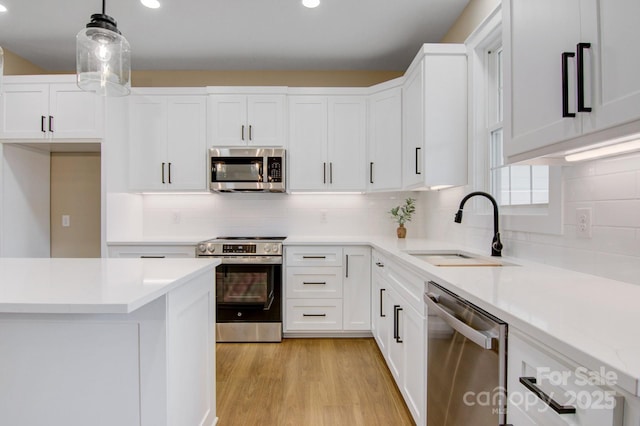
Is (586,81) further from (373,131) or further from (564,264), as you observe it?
(373,131)

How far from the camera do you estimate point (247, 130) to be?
3.28 meters

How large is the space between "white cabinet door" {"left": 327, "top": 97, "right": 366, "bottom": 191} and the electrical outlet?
2.05 metres

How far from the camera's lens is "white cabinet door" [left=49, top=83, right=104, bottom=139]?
9.86ft

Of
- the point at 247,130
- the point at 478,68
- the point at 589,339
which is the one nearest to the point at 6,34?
the point at 247,130

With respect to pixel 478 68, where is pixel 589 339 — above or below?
below

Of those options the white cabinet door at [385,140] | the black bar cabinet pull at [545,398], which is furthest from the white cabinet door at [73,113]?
the black bar cabinet pull at [545,398]

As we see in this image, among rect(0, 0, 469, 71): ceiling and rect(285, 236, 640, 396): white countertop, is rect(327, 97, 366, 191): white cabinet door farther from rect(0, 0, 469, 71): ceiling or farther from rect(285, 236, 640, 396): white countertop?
rect(285, 236, 640, 396): white countertop

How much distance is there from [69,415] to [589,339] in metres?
1.68

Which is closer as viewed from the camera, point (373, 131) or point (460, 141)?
point (460, 141)

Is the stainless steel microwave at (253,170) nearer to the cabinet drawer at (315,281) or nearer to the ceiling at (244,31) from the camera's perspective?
the cabinet drawer at (315,281)

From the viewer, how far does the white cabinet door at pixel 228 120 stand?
3277 mm

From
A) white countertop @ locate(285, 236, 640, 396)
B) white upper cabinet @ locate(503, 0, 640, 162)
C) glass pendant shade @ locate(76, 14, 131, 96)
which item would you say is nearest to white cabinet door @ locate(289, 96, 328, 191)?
glass pendant shade @ locate(76, 14, 131, 96)

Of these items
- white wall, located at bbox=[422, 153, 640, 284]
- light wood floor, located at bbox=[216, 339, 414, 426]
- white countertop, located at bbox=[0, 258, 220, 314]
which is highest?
white wall, located at bbox=[422, 153, 640, 284]

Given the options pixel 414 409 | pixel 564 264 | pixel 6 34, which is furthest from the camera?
pixel 6 34
